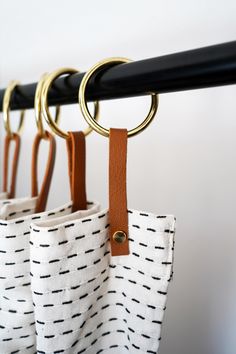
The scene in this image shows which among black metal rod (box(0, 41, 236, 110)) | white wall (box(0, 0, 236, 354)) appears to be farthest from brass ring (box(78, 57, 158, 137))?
white wall (box(0, 0, 236, 354))

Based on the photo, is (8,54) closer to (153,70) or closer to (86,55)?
(86,55)

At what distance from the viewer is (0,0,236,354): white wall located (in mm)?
395

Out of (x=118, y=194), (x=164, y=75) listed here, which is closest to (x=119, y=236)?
(x=118, y=194)

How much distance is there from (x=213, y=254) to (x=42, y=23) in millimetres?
497

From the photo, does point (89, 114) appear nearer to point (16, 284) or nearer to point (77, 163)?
point (77, 163)

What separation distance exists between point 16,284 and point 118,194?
0.14m

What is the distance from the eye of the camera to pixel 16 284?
0.30m

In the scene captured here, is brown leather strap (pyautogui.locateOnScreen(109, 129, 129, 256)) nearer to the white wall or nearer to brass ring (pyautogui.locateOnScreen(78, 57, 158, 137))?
brass ring (pyautogui.locateOnScreen(78, 57, 158, 137))

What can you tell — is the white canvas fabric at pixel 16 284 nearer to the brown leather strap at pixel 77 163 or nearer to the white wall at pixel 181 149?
the brown leather strap at pixel 77 163

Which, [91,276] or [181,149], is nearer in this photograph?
[91,276]

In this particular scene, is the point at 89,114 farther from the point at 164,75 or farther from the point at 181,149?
the point at 181,149

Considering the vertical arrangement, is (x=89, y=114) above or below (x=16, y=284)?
above

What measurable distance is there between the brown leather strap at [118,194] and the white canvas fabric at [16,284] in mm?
39

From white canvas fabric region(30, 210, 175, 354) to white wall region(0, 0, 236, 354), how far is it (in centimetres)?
18
